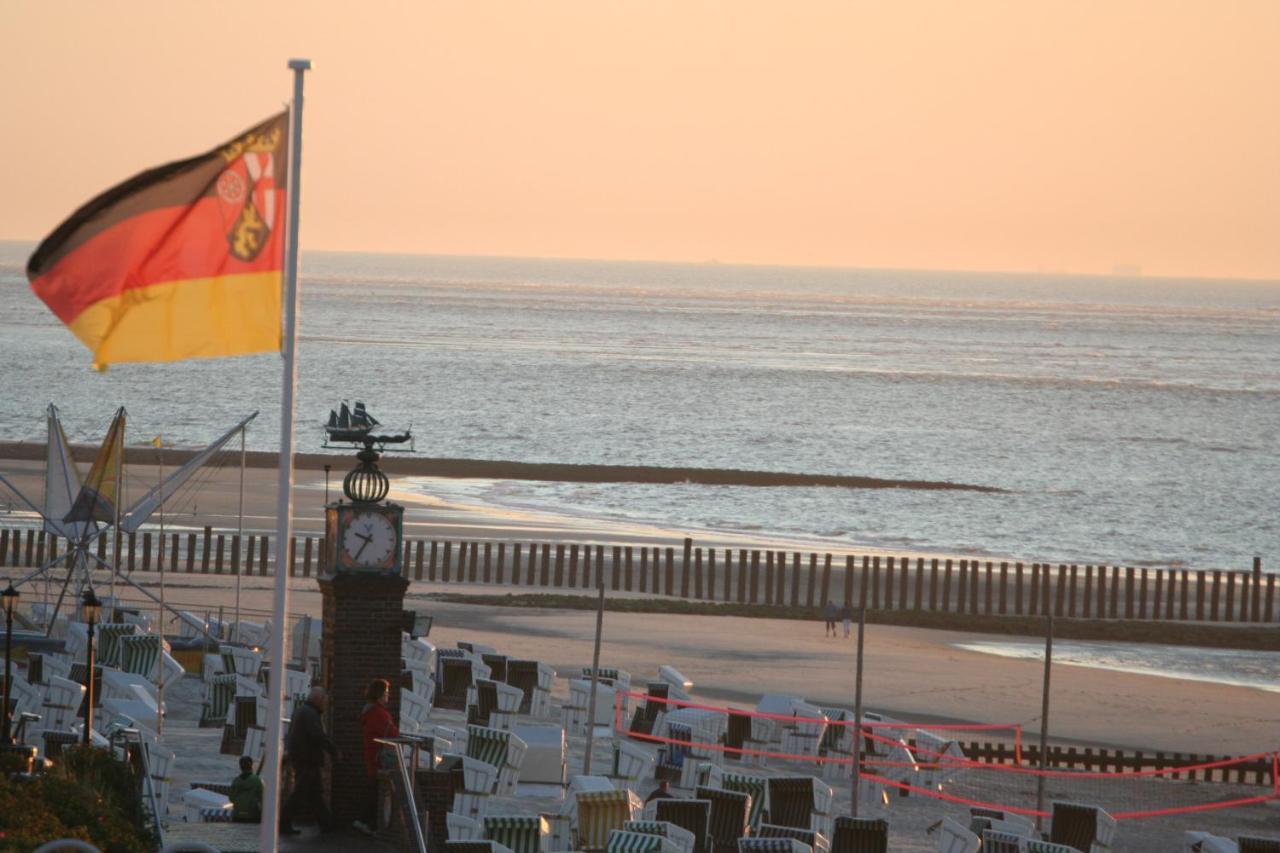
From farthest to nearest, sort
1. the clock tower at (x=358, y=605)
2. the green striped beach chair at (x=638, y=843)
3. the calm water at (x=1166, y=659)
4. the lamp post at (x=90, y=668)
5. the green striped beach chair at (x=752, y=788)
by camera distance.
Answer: the calm water at (x=1166, y=659), the green striped beach chair at (x=752, y=788), the lamp post at (x=90, y=668), the clock tower at (x=358, y=605), the green striped beach chair at (x=638, y=843)

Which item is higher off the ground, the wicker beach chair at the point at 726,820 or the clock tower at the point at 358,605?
the clock tower at the point at 358,605

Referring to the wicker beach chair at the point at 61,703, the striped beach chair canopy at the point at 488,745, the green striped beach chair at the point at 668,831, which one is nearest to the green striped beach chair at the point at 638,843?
the green striped beach chair at the point at 668,831

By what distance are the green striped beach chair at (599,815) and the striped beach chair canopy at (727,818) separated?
99 cm

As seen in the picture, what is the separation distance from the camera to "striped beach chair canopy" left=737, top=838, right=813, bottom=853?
1527 centimetres

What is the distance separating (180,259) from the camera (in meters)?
9.94

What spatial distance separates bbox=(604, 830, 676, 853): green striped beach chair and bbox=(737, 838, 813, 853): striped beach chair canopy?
25.7 inches

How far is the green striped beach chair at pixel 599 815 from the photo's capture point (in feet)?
55.0

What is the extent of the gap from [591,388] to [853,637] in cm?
9335

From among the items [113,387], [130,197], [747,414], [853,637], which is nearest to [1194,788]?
[853,637]

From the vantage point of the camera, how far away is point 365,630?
15445 millimetres

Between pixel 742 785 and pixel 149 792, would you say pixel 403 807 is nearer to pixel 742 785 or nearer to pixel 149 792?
pixel 149 792

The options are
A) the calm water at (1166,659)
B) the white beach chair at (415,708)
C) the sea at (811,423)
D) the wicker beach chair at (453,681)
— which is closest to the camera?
the white beach chair at (415,708)

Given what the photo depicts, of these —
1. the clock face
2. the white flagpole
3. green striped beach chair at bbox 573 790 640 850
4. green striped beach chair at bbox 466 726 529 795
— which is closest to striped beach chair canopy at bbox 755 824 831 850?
green striped beach chair at bbox 573 790 640 850

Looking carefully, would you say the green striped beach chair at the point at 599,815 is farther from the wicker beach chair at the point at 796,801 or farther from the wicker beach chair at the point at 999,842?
the wicker beach chair at the point at 999,842
